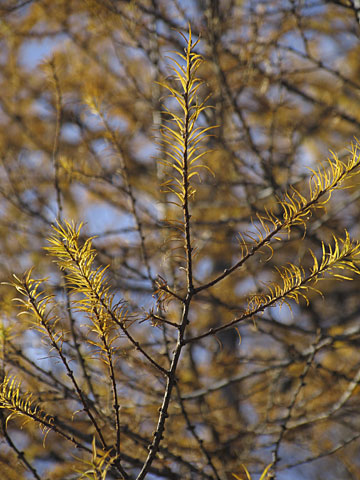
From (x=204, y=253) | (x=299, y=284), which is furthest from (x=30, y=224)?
(x=299, y=284)

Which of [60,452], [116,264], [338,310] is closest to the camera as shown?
[116,264]

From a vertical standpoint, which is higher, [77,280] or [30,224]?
[30,224]

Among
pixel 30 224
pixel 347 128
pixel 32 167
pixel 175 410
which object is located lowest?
pixel 175 410

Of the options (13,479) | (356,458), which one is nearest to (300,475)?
(356,458)

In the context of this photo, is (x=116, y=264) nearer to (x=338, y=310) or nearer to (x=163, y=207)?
(x=163, y=207)

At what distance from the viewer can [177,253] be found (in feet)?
7.24

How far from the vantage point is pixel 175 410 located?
71.3 inches

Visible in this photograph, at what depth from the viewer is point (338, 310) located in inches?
148

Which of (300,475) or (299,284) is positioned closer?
(299,284)

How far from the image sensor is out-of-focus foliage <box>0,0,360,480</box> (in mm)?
789

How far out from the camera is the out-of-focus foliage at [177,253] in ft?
2.59

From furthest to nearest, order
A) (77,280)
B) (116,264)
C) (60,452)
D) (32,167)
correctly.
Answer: (32,167), (60,452), (116,264), (77,280)

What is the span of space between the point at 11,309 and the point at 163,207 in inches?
41.9

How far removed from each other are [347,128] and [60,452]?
126 inches
